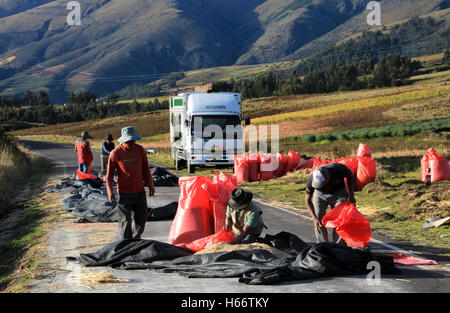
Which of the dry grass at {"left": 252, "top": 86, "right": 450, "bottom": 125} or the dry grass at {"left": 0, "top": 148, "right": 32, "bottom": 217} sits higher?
the dry grass at {"left": 252, "top": 86, "right": 450, "bottom": 125}

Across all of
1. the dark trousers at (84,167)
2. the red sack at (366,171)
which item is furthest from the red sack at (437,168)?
the dark trousers at (84,167)

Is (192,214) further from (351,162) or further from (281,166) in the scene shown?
(281,166)

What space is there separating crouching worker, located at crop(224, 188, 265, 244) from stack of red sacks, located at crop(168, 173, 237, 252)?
1028 millimetres

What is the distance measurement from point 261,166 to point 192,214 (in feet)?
43.3

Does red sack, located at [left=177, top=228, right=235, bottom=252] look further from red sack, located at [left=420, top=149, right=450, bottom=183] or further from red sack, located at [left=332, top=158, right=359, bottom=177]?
red sack, located at [left=420, top=149, right=450, bottom=183]

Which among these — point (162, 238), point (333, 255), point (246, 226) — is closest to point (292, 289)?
point (333, 255)

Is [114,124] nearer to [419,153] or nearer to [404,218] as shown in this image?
[419,153]

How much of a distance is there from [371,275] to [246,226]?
6.74 feet

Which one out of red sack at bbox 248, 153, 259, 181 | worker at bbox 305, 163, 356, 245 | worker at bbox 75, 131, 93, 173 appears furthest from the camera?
red sack at bbox 248, 153, 259, 181

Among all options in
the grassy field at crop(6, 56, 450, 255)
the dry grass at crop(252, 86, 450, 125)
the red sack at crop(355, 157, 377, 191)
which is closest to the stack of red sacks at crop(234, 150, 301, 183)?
the grassy field at crop(6, 56, 450, 255)

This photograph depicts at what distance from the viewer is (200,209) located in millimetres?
10367

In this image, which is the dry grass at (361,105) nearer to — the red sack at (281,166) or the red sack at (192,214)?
the red sack at (281,166)

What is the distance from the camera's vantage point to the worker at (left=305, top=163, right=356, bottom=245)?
29.0 feet

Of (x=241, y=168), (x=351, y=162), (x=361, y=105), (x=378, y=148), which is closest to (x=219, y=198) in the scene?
(x=351, y=162)
